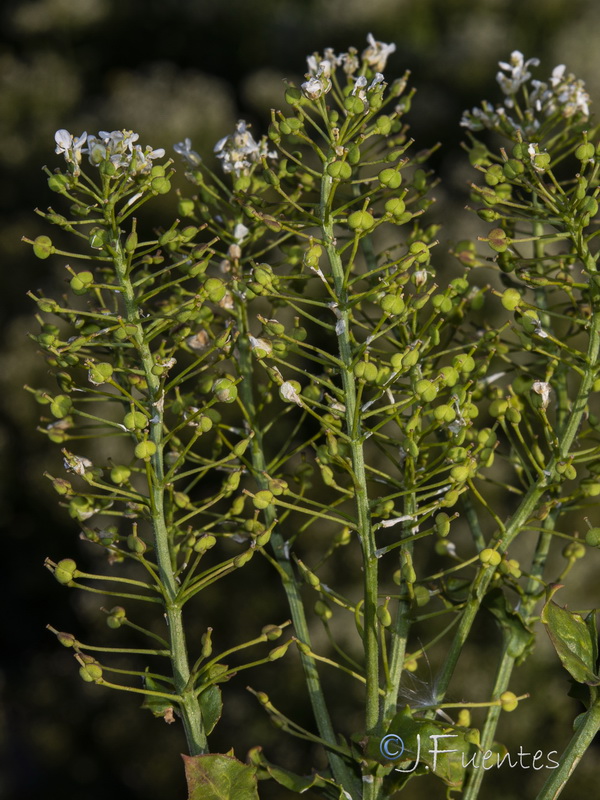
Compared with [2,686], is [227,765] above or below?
above

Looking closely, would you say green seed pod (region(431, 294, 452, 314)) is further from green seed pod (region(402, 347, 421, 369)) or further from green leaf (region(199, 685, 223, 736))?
green leaf (region(199, 685, 223, 736))

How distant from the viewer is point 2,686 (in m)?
2.07

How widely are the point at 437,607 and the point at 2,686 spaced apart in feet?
4.07

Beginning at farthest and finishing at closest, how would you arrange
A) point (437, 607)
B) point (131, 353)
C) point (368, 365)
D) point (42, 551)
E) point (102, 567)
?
point (42, 551) < point (102, 567) < point (437, 607) < point (131, 353) < point (368, 365)

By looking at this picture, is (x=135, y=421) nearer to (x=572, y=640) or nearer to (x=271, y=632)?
(x=271, y=632)

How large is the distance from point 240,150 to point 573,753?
0.33 meters

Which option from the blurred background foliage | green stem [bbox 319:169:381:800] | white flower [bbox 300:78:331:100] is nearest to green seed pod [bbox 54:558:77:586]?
green stem [bbox 319:169:381:800]

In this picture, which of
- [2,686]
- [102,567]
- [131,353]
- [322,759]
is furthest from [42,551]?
[131,353]

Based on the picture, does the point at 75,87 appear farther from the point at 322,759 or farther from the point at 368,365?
the point at 368,365

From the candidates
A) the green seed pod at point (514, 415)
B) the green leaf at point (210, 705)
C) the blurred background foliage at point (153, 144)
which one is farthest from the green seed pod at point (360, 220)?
the blurred background foliage at point (153, 144)

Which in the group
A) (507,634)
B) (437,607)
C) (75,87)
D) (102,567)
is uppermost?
(75,87)

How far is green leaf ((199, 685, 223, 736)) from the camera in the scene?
15.2 inches

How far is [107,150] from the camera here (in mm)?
374

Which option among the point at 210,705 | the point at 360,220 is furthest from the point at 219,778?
the point at 360,220
